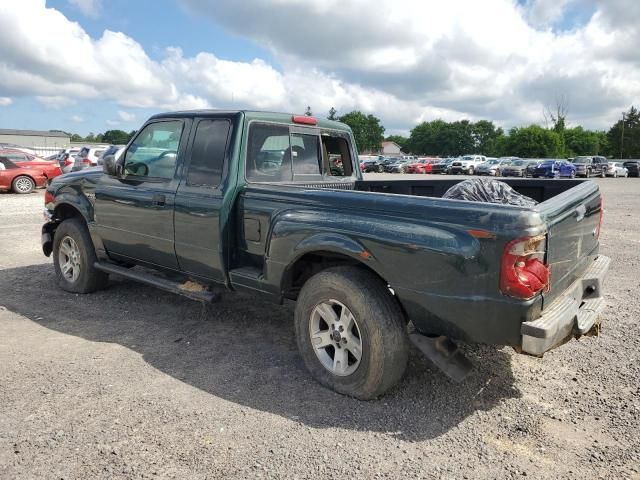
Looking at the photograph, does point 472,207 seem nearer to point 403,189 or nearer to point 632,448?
point 632,448

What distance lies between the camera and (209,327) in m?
4.70

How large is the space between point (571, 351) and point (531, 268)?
6.15 feet

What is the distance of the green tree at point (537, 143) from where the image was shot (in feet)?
236

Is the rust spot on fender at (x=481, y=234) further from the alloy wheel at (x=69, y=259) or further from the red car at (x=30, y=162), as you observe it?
the red car at (x=30, y=162)

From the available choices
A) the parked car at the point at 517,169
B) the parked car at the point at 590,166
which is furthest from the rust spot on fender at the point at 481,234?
the parked car at the point at 590,166

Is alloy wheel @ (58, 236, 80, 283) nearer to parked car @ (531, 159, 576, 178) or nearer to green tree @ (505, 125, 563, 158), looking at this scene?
parked car @ (531, 159, 576, 178)

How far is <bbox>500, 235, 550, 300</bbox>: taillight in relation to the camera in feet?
8.59

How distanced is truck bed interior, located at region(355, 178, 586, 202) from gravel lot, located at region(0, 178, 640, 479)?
1.34 meters

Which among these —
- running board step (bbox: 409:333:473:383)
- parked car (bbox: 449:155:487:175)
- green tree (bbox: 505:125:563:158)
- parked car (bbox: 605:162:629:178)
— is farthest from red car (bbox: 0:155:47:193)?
green tree (bbox: 505:125:563:158)

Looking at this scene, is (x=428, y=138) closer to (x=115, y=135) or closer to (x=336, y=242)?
(x=115, y=135)

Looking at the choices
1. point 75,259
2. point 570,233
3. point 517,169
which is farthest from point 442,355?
point 517,169

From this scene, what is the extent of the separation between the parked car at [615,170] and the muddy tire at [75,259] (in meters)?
43.8

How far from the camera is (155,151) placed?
473 centimetres

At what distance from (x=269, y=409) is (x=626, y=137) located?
8688 cm
